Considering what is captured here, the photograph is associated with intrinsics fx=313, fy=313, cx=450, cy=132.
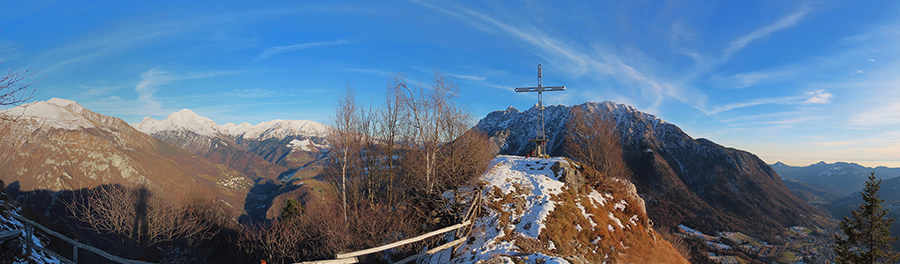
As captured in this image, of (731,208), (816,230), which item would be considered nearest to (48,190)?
(731,208)

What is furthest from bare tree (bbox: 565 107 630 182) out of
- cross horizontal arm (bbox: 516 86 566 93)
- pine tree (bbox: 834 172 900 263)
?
pine tree (bbox: 834 172 900 263)

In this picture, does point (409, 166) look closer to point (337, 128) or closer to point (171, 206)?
point (337, 128)

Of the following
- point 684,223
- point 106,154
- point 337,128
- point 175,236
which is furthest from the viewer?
point 106,154

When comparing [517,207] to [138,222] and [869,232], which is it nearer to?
[869,232]

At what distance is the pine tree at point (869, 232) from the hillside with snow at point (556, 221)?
48.7ft

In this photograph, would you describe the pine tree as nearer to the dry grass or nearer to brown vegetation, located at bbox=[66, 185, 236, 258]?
the dry grass

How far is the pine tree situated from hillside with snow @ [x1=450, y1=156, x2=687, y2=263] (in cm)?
1485

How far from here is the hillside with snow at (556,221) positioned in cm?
1523

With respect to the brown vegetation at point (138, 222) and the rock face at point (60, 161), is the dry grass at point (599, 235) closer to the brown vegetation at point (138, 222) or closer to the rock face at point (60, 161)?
the brown vegetation at point (138, 222)

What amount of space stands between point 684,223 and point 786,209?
9151 cm

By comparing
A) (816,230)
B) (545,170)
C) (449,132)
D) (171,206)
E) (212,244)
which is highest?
(449,132)

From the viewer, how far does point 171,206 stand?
30625 mm

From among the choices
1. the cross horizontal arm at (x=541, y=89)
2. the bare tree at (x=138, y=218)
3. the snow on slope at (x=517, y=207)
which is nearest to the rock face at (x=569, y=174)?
the snow on slope at (x=517, y=207)

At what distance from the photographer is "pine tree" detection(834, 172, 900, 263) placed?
2220 cm
